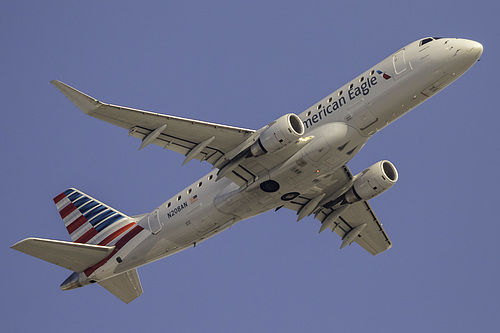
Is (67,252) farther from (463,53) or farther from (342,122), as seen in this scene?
(463,53)

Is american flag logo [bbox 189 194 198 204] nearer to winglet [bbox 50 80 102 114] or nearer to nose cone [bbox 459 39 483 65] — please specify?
winglet [bbox 50 80 102 114]

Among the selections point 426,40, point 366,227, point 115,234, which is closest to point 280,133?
point 426,40

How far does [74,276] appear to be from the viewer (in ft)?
147

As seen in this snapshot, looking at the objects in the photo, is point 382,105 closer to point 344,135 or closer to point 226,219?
point 344,135

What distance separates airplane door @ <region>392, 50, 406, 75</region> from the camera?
37406 millimetres

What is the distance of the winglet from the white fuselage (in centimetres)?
901

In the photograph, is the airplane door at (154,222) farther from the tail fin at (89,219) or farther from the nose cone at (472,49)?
the nose cone at (472,49)

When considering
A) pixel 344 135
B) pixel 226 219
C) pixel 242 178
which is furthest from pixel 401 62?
pixel 226 219

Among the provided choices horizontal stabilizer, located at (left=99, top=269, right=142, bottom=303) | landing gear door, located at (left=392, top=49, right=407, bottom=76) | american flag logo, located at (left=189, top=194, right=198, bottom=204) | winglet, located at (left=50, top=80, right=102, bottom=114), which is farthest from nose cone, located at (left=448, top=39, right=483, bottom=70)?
horizontal stabilizer, located at (left=99, top=269, right=142, bottom=303)

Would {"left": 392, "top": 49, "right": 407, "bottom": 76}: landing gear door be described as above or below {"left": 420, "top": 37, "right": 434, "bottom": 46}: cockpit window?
below

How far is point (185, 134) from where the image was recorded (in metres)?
38.5

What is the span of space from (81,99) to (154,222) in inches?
419

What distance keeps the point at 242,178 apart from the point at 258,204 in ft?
7.05

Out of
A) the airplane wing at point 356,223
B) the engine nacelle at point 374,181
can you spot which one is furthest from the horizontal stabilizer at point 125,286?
the engine nacelle at point 374,181
